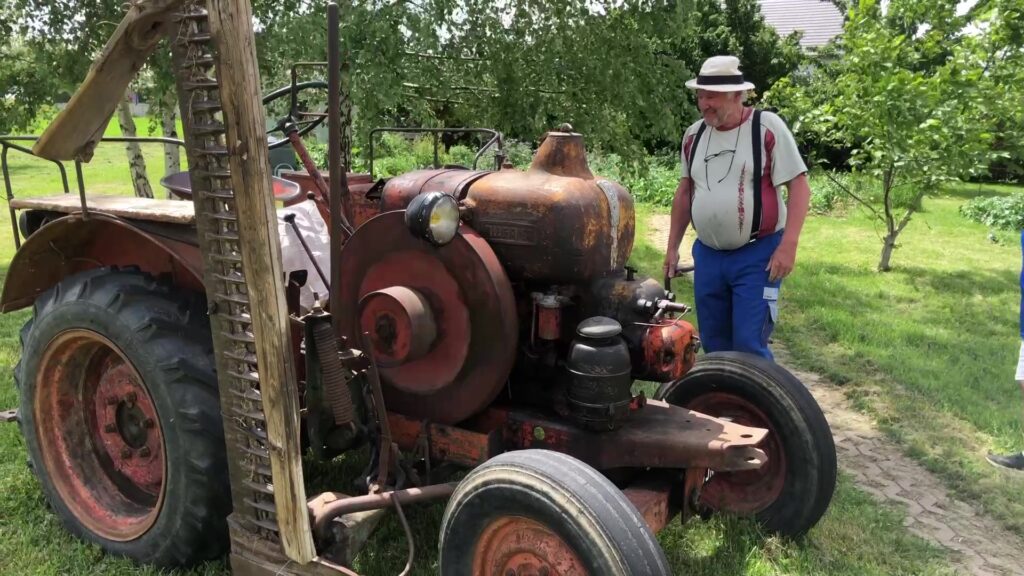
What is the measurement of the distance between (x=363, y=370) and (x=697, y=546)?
4.53ft

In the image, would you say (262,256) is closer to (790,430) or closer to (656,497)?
(656,497)

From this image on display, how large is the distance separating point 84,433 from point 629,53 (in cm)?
506

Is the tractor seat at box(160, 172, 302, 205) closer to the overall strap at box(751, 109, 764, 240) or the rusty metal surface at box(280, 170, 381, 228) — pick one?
the rusty metal surface at box(280, 170, 381, 228)

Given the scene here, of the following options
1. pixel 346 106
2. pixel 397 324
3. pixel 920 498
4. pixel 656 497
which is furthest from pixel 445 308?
pixel 346 106

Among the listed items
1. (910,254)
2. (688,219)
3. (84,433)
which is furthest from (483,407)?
(910,254)

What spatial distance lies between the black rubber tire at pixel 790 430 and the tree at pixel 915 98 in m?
5.91

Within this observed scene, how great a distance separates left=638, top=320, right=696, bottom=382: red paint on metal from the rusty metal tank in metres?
0.26

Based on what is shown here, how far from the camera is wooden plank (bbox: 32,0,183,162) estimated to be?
76.3 inches

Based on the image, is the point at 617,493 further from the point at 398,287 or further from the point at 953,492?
the point at 953,492

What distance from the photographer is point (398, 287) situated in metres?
2.46

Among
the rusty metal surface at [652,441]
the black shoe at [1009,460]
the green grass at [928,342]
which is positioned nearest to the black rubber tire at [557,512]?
the rusty metal surface at [652,441]

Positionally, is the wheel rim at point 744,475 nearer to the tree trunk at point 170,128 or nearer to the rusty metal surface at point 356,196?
the rusty metal surface at point 356,196

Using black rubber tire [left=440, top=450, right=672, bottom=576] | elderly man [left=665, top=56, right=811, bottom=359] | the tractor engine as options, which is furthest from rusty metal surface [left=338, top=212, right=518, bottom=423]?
elderly man [left=665, top=56, right=811, bottom=359]

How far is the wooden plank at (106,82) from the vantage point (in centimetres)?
194
